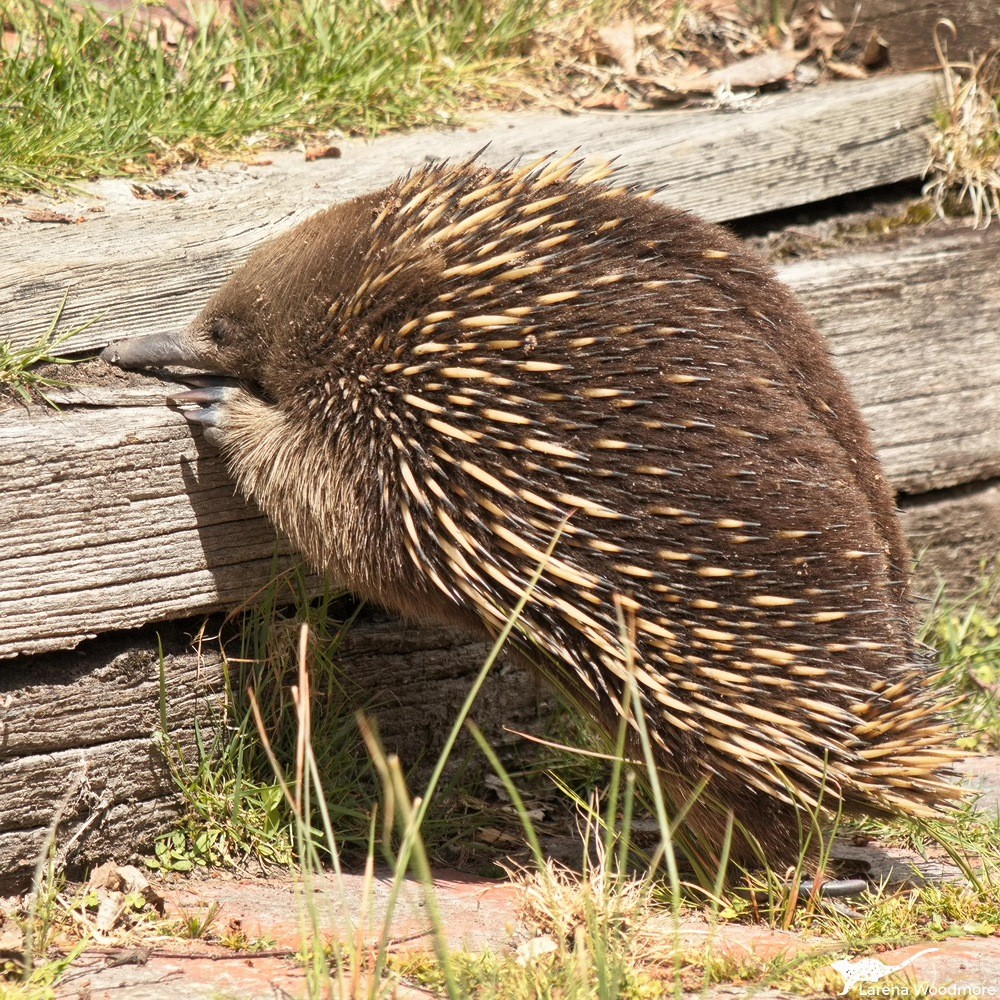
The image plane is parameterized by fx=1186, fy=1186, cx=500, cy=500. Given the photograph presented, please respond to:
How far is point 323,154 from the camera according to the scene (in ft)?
12.7

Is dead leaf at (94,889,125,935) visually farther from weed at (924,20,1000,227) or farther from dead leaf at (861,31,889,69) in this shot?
dead leaf at (861,31,889,69)

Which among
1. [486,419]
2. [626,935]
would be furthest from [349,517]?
[626,935]

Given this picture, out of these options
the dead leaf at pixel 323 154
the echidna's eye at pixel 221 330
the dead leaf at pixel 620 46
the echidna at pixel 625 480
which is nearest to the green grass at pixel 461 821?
the echidna at pixel 625 480

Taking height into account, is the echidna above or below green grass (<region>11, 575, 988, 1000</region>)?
above

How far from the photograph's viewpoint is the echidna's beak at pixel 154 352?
3.09 metres

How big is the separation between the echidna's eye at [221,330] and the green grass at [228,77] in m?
0.69

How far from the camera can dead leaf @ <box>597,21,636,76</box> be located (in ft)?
15.6

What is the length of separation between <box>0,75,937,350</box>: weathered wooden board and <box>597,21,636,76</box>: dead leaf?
42 cm

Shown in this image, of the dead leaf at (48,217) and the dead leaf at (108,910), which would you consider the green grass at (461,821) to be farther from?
the dead leaf at (48,217)

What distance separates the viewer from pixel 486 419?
272cm

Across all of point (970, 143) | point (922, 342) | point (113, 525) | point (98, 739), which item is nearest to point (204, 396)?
point (113, 525)

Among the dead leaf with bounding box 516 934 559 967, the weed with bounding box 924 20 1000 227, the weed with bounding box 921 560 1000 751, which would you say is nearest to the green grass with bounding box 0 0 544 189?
the weed with bounding box 924 20 1000 227

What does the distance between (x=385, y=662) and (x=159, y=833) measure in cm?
76

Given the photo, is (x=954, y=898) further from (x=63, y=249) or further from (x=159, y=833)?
(x=63, y=249)
